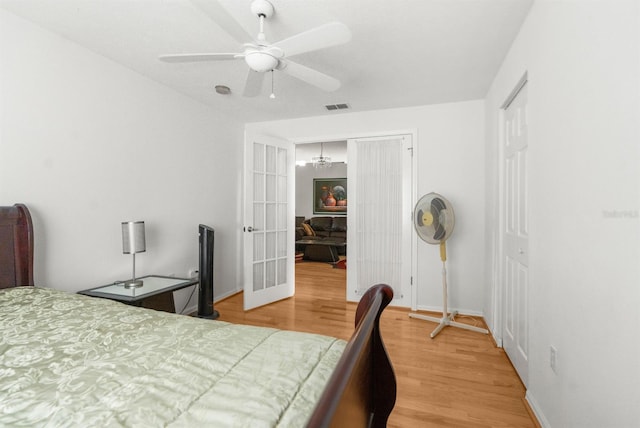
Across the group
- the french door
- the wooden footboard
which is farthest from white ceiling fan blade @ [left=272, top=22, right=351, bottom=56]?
the french door

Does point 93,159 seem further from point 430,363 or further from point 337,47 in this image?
point 430,363

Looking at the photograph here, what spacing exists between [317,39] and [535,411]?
2.38 metres

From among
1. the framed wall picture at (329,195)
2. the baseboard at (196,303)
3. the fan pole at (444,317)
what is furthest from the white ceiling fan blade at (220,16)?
the framed wall picture at (329,195)

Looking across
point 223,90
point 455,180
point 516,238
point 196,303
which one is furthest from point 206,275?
point 455,180

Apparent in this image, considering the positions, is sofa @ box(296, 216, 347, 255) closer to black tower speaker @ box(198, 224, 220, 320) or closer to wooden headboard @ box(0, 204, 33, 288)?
black tower speaker @ box(198, 224, 220, 320)

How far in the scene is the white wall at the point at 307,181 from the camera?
8.39m

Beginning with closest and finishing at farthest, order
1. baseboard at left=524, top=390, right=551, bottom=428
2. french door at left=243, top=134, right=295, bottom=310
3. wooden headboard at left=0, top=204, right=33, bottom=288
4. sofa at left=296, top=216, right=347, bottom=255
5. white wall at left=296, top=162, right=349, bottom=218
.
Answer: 1. baseboard at left=524, top=390, right=551, bottom=428
2. wooden headboard at left=0, top=204, right=33, bottom=288
3. french door at left=243, top=134, right=295, bottom=310
4. sofa at left=296, top=216, right=347, bottom=255
5. white wall at left=296, top=162, right=349, bottom=218

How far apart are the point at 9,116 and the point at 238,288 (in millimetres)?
2964

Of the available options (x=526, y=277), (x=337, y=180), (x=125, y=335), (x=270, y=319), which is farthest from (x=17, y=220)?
(x=337, y=180)

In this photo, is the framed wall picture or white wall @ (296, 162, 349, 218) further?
white wall @ (296, 162, 349, 218)

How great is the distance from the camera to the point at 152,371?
960 mm

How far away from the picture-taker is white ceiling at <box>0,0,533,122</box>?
6.07 ft

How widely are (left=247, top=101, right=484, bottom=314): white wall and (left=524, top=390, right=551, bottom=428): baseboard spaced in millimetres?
1609

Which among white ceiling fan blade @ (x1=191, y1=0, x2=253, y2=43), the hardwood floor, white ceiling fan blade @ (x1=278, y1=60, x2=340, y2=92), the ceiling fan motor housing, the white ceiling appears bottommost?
the hardwood floor
